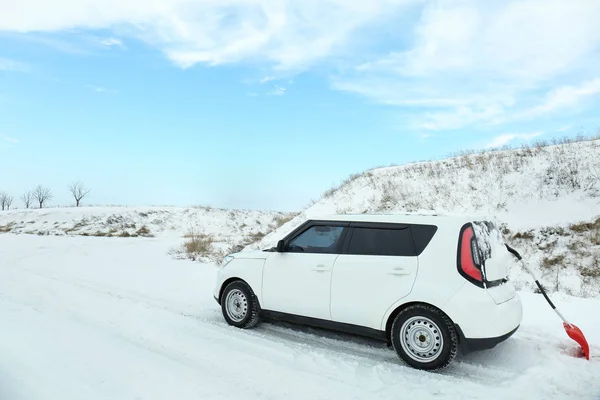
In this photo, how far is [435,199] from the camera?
14258 mm

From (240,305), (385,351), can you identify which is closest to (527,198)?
(385,351)

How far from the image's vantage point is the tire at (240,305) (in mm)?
5723

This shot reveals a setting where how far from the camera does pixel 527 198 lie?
12516 mm

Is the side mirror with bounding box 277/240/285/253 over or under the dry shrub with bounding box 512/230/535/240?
under

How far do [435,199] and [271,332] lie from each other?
10.3 m

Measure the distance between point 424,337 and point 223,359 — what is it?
229cm

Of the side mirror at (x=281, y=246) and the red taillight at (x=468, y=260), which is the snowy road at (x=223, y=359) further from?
the side mirror at (x=281, y=246)

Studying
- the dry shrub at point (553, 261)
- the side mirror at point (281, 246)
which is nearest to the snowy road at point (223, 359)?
the side mirror at point (281, 246)

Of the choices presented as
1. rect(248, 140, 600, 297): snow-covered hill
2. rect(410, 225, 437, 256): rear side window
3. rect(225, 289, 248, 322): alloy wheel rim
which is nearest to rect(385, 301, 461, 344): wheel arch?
rect(410, 225, 437, 256): rear side window

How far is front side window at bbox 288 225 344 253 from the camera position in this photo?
5.20m

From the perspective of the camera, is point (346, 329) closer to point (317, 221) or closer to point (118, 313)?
point (317, 221)

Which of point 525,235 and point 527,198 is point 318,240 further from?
point 527,198

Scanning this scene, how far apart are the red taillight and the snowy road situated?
106 centimetres

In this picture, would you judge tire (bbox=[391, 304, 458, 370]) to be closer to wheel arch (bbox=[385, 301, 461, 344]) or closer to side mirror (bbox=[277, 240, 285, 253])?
wheel arch (bbox=[385, 301, 461, 344])
